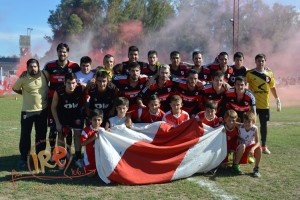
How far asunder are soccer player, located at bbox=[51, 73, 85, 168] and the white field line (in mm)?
2075

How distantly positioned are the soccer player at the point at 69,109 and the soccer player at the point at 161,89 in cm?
112

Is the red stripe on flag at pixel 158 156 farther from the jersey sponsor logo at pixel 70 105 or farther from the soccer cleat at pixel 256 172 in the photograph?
the jersey sponsor logo at pixel 70 105

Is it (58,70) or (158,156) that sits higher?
(58,70)

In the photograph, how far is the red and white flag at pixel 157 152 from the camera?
5395 millimetres

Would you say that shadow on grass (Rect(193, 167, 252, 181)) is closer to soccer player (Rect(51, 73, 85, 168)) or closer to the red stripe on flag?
the red stripe on flag

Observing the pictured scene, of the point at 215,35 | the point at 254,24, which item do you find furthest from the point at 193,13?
the point at 254,24

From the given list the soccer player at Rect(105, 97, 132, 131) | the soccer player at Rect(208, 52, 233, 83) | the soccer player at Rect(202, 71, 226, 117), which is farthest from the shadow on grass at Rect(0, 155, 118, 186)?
the soccer player at Rect(208, 52, 233, 83)

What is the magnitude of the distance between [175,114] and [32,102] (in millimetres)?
2544

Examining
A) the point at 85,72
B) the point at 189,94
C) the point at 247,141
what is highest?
the point at 85,72

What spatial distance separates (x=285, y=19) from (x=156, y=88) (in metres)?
43.0

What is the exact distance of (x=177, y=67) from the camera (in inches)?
290

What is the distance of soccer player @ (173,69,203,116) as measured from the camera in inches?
265

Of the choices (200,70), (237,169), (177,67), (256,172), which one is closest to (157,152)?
A: (237,169)

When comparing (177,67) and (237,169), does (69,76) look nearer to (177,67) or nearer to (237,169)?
(177,67)
